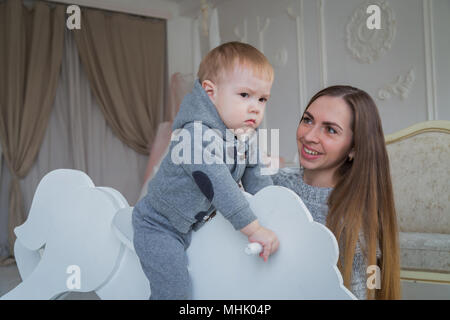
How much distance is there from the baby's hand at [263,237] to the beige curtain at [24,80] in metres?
4.20

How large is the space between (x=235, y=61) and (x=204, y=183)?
0.32m

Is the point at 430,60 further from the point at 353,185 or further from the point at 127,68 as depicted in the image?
the point at 127,68

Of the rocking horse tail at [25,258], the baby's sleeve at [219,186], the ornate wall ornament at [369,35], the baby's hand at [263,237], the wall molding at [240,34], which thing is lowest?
the rocking horse tail at [25,258]

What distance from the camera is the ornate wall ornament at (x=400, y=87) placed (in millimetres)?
3359

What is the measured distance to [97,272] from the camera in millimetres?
1233

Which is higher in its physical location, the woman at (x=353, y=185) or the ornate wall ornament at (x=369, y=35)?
the ornate wall ornament at (x=369, y=35)

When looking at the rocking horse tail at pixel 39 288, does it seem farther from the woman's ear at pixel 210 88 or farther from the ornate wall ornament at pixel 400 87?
the ornate wall ornament at pixel 400 87

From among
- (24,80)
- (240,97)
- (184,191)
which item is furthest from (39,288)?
(24,80)

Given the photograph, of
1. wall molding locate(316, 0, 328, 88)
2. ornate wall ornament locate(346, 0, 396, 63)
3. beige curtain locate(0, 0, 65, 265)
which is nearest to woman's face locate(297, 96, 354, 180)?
ornate wall ornament locate(346, 0, 396, 63)

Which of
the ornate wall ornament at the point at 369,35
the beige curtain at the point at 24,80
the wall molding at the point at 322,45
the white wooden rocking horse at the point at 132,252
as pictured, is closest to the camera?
the white wooden rocking horse at the point at 132,252

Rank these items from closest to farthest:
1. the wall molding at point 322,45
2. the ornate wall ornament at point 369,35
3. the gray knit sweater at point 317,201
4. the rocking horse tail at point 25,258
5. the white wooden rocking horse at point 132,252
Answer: the white wooden rocking horse at point 132,252, the gray knit sweater at point 317,201, the rocking horse tail at point 25,258, the ornate wall ornament at point 369,35, the wall molding at point 322,45

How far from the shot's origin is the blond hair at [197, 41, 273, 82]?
1038 millimetres

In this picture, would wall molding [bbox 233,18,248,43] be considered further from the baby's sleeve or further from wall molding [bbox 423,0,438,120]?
the baby's sleeve

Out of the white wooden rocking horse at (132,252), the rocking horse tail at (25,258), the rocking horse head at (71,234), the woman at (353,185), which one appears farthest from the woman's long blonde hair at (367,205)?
the rocking horse tail at (25,258)
